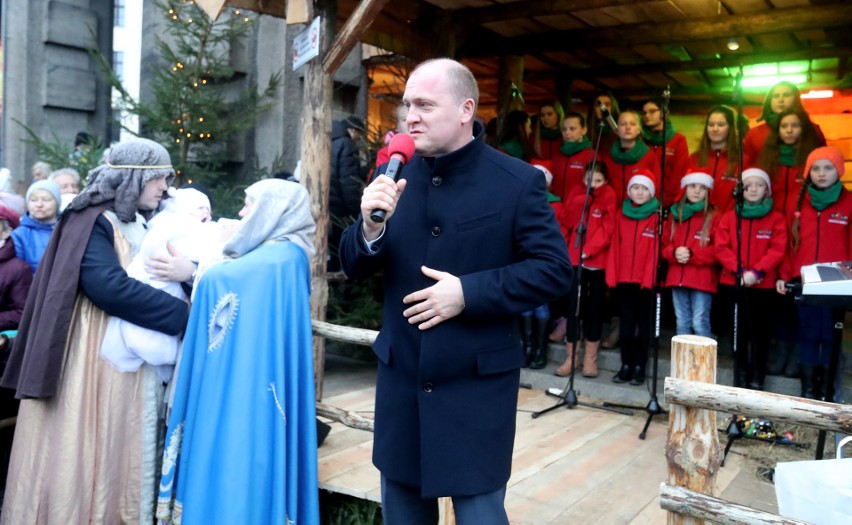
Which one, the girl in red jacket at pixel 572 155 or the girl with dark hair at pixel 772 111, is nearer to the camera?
the girl with dark hair at pixel 772 111

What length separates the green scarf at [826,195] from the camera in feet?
17.0

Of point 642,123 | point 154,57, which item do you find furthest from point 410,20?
point 154,57

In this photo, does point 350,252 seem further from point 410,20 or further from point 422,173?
point 410,20

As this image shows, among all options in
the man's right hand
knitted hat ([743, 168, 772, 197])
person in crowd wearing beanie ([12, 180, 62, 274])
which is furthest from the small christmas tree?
the man's right hand

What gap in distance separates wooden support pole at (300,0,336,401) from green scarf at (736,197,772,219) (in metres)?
3.30

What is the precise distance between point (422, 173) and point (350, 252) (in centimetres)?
36

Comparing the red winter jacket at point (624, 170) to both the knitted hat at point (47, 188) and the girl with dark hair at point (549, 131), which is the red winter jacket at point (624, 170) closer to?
the girl with dark hair at point (549, 131)

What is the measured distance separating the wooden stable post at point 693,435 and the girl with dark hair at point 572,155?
13.6 feet

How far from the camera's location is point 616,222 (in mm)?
6207

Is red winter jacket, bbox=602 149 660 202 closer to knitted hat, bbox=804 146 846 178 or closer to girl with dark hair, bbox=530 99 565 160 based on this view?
girl with dark hair, bbox=530 99 565 160

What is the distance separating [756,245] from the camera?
5516mm

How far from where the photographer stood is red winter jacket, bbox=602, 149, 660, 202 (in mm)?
6332

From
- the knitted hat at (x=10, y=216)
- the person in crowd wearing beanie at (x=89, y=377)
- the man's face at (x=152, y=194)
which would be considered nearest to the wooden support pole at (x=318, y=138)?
the man's face at (x=152, y=194)

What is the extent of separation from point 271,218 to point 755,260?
3920 mm
